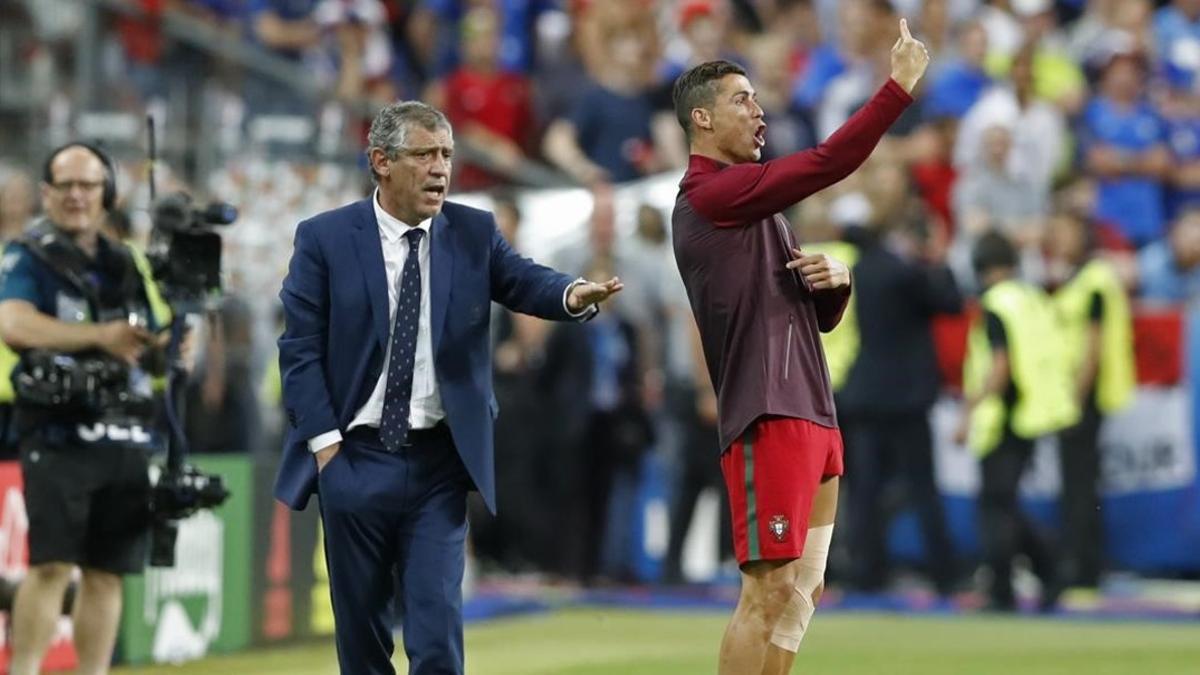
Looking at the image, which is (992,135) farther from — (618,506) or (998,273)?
(618,506)

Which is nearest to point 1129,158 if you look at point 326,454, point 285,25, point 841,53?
point 841,53

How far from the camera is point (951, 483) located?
18.2 meters

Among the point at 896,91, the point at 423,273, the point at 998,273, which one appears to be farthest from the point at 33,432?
the point at 998,273

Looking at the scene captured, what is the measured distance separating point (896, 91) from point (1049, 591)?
8.89 metres

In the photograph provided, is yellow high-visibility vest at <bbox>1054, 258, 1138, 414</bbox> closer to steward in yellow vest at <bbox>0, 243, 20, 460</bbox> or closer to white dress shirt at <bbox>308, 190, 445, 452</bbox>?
steward in yellow vest at <bbox>0, 243, 20, 460</bbox>

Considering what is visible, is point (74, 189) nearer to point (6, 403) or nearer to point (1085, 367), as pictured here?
point (6, 403)

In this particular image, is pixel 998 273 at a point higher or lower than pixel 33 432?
higher

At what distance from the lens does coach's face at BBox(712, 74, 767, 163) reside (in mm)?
8719

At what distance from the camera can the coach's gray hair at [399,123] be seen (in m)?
8.33

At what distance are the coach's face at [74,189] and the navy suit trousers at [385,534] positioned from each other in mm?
2512

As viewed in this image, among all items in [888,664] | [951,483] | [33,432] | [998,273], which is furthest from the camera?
[951,483]

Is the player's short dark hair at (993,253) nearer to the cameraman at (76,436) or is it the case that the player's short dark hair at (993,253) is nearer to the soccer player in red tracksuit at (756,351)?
the cameraman at (76,436)

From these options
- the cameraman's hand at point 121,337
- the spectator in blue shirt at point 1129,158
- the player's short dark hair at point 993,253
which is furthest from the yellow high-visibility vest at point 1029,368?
the cameraman's hand at point 121,337

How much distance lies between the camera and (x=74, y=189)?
10.3 metres
